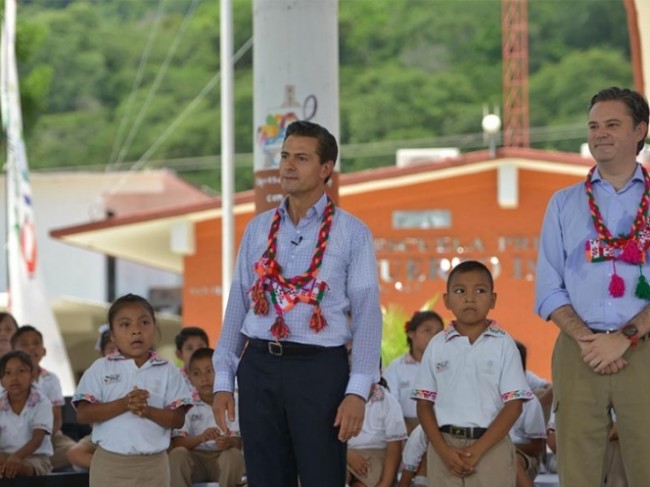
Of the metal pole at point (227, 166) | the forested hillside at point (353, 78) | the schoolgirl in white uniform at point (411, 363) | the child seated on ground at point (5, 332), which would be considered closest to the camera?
the schoolgirl in white uniform at point (411, 363)

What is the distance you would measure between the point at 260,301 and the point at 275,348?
0.63ft

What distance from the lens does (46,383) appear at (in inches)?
367

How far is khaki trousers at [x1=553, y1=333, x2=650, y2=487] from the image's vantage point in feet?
17.0

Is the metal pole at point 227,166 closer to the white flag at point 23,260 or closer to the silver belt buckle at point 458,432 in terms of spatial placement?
the white flag at point 23,260

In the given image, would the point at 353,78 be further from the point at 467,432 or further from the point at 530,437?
the point at 467,432

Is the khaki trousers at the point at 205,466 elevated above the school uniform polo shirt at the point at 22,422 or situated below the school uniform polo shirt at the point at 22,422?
below

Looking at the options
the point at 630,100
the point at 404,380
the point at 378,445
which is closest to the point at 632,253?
the point at 630,100

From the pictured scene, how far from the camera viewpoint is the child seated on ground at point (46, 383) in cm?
905

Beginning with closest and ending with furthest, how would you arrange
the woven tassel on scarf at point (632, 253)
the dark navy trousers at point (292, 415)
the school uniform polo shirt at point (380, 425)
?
the dark navy trousers at point (292, 415) < the woven tassel on scarf at point (632, 253) < the school uniform polo shirt at point (380, 425)

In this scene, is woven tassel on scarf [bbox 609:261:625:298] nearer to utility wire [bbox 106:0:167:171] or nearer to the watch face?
the watch face

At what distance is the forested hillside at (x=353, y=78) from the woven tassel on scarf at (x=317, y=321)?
37.3m

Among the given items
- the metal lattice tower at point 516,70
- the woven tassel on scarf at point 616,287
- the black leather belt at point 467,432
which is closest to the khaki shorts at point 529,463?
the black leather belt at point 467,432

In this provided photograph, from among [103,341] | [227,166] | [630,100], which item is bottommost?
[103,341]

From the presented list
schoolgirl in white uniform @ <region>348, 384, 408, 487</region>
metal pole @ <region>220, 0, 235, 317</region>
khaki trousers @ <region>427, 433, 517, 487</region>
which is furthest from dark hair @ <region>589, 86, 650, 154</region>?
metal pole @ <region>220, 0, 235, 317</region>
